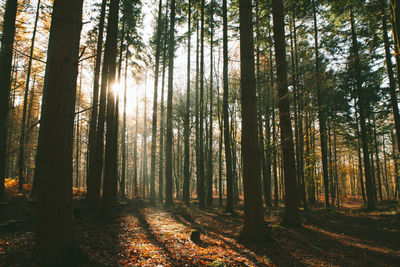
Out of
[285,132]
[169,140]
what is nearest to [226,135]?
[169,140]

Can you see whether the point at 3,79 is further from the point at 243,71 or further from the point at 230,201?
the point at 230,201

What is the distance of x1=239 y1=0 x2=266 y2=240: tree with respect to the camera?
6069mm

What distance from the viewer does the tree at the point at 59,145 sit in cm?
321

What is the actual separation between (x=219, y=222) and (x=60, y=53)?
9.13 metres

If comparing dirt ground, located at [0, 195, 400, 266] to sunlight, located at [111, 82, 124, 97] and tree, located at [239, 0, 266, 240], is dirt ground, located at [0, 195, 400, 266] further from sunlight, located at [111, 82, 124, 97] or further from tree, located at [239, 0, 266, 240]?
sunlight, located at [111, 82, 124, 97]

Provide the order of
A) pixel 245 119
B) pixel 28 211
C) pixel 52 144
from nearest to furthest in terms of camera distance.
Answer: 1. pixel 52 144
2. pixel 245 119
3. pixel 28 211

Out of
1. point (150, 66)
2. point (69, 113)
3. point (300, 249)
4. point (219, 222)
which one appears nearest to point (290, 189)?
point (300, 249)

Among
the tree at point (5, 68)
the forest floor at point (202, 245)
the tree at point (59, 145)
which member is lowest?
the forest floor at point (202, 245)

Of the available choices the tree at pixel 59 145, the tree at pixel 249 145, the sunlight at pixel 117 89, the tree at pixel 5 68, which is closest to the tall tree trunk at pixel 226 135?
the tree at pixel 249 145

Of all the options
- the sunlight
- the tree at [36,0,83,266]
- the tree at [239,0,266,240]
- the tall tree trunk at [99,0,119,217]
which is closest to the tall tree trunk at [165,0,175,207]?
the sunlight

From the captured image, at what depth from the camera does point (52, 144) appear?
10.8 ft

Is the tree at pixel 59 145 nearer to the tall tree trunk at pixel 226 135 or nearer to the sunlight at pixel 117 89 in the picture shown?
the sunlight at pixel 117 89

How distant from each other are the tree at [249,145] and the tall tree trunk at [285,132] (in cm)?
210

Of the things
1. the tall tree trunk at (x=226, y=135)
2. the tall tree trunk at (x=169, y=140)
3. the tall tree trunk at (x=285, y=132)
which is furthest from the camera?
the tall tree trunk at (x=169, y=140)
